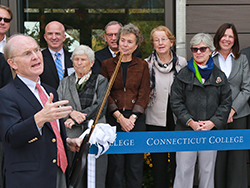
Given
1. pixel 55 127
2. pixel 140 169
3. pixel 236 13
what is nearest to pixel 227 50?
pixel 236 13

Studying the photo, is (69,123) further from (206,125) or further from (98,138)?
(206,125)

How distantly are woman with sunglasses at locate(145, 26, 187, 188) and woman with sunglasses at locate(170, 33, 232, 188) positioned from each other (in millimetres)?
266

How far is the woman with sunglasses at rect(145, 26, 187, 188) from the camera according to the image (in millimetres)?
3680

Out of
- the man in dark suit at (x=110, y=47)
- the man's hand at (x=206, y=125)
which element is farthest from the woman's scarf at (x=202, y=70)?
the man in dark suit at (x=110, y=47)

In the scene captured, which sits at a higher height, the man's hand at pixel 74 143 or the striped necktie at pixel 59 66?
the striped necktie at pixel 59 66

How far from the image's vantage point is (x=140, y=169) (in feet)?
11.5

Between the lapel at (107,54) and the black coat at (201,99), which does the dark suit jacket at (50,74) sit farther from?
the black coat at (201,99)

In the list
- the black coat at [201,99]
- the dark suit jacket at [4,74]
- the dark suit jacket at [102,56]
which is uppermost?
the dark suit jacket at [102,56]

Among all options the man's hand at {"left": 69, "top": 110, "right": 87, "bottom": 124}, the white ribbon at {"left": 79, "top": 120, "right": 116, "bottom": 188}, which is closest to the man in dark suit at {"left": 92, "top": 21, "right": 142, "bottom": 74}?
the man's hand at {"left": 69, "top": 110, "right": 87, "bottom": 124}

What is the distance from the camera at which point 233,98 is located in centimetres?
363

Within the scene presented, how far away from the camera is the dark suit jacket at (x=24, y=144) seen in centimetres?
183

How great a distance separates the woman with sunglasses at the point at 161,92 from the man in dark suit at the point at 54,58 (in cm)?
107

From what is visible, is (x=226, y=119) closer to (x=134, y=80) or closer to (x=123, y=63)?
(x=134, y=80)

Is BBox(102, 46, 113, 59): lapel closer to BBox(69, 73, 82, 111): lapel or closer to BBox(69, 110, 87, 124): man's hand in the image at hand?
BBox(69, 73, 82, 111): lapel
